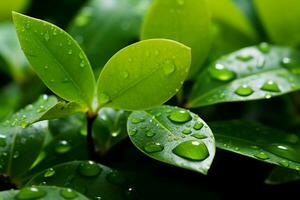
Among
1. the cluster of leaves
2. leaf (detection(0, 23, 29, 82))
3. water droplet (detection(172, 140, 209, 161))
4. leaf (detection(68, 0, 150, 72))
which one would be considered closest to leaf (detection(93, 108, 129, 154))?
the cluster of leaves

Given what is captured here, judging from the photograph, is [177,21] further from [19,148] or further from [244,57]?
[19,148]

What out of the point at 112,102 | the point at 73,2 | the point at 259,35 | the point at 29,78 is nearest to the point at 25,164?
the point at 112,102

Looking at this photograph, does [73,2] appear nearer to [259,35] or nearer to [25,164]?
[259,35]

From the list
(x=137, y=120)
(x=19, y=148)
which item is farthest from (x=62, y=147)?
(x=137, y=120)

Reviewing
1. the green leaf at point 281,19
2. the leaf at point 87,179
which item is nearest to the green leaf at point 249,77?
the green leaf at point 281,19

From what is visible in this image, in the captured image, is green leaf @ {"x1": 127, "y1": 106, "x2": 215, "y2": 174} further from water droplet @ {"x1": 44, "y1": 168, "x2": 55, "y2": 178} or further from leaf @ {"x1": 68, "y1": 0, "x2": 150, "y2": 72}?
leaf @ {"x1": 68, "y1": 0, "x2": 150, "y2": 72}
